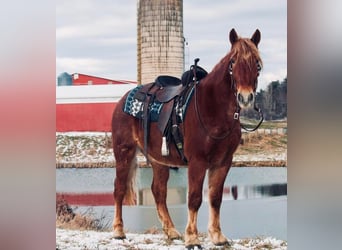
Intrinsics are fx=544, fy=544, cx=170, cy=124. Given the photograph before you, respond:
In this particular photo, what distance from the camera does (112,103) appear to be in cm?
248

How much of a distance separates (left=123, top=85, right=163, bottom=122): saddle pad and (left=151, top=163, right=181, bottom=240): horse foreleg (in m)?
0.25

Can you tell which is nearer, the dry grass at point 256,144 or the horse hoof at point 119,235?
the dry grass at point 256,144

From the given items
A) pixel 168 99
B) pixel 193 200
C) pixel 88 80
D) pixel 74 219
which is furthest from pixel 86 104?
pixel 193 200

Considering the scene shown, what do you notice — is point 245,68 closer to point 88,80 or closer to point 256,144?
point 256,144

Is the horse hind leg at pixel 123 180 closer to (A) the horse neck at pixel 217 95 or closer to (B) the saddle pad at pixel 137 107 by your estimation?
(B) the saddle pad at pixel 137 107

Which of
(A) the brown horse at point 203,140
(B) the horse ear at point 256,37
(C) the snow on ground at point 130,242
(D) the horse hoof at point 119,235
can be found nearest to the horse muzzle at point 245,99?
(A) the brown horse at point 203,140

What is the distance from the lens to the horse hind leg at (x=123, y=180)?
248cm

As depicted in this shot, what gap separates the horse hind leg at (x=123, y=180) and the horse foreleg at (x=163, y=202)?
0.40 ft

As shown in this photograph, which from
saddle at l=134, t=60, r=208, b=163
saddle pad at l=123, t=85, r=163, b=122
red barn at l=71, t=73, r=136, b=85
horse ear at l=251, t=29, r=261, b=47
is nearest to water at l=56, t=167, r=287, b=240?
saddle at l=134, t=60, r=208, b=163

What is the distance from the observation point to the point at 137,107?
247 centimetres

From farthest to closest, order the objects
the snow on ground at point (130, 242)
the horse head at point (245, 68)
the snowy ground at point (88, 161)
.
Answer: the snowy ground at point (88, 161) → the snow on ground at point (130, 242) → the horse head at point (245, 68)

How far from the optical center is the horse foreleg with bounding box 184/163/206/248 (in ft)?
7.73

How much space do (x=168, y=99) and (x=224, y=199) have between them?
51 centimetres
